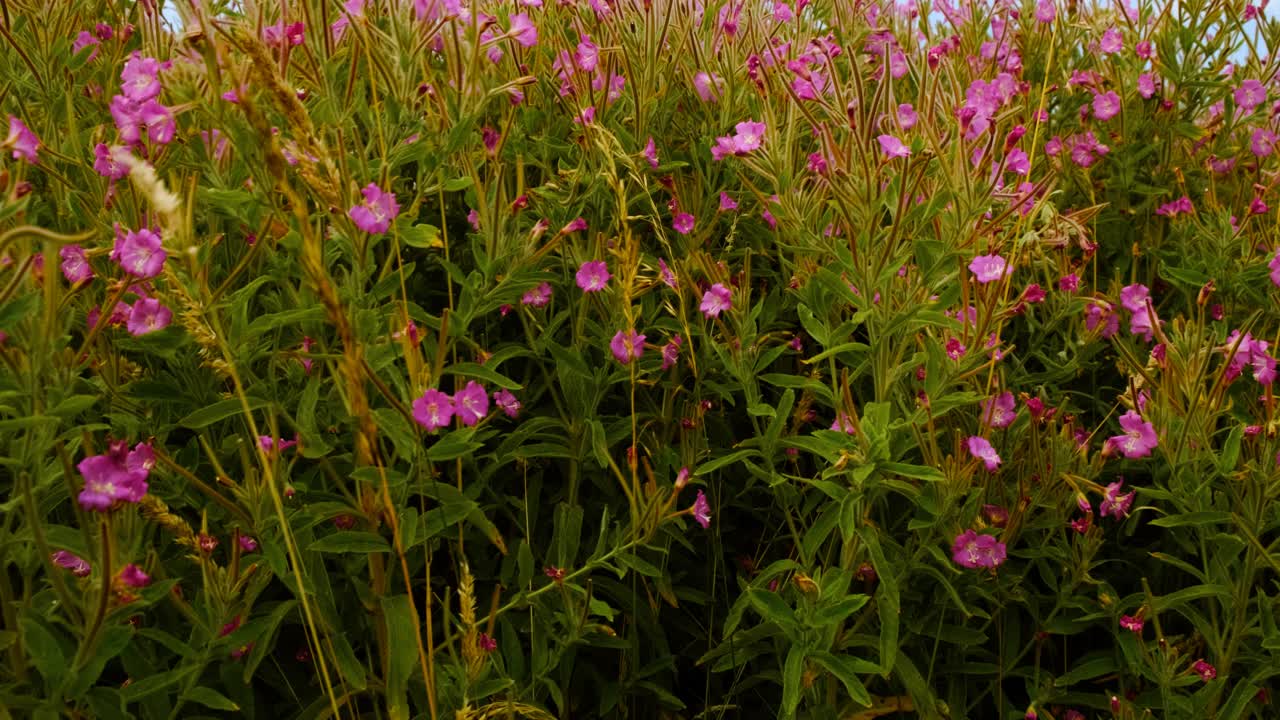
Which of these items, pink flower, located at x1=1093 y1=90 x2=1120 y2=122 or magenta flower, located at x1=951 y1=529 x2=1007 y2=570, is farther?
pink flower, located at x1=1093 y1=90 x2=1120 y2=122

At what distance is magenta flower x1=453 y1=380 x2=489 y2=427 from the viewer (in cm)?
191

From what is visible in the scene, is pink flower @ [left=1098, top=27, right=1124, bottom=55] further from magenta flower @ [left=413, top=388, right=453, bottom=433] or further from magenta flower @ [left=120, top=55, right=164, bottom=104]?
magenta flower @ [left=120, top=55, right=164, bottom=104]

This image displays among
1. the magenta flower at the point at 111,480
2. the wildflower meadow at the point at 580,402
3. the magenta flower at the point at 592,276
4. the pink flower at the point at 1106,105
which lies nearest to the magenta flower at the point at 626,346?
the wildflower meadow at the point at 580,402

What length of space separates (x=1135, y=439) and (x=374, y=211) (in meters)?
1.65

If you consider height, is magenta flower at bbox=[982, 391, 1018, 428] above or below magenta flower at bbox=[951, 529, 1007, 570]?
above

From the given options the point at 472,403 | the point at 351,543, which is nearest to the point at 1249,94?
the point at 472,403

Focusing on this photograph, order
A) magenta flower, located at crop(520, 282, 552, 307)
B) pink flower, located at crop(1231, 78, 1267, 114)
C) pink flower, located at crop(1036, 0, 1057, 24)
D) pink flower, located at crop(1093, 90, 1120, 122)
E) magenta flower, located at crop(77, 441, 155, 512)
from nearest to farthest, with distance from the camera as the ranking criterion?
1. magenta flower, located at crop(77, 441, 155, 512)
2. magenta flower, located at crop(520, 282, 552, 307)
3. pink flower, located at crop(1231, 78, 1267, 114)
4. pink flower, located at crop(1093, 90, 1120, 122)
5. pink flower, located at crop(1036, 0, 1057, 24)

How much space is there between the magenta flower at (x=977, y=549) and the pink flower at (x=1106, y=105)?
1.81 m

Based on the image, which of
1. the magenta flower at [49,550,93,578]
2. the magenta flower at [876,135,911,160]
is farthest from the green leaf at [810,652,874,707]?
the magenta flower at [49,550,93,578]

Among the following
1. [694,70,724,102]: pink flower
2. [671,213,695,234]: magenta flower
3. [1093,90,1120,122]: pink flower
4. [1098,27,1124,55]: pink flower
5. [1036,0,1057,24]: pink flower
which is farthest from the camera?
[1036,0,1057,24]: pink flower

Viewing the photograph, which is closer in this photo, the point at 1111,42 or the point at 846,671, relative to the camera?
the point at 846,671

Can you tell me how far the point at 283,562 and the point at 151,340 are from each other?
1.55 ft

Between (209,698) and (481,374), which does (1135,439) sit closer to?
(481,374)

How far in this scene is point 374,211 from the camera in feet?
5.99
